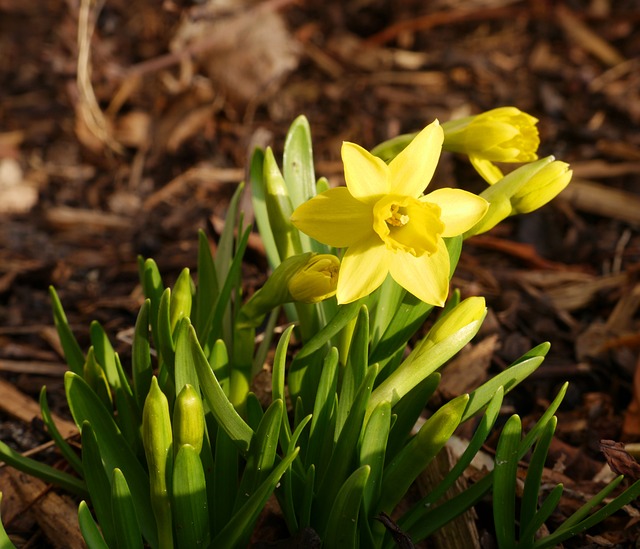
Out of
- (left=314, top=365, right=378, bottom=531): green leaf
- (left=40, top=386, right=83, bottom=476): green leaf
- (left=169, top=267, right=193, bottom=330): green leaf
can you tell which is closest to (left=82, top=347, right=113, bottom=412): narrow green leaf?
(left=40, top=386, right=83, bottom=476): green leaf

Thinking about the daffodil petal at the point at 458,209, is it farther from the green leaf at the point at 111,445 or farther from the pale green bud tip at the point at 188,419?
the green leaf at the point at 111,445

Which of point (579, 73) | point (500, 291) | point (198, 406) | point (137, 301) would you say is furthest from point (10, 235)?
point (579, 73)

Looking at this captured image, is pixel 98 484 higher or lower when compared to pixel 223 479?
higher

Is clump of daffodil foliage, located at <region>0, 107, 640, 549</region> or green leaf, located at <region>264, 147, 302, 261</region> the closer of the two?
clump of daffodil foliage, located at <region>0, 107, 640, 549</region>

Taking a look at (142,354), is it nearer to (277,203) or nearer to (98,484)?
(98,484)

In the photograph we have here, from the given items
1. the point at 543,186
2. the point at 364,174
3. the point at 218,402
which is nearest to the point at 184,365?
the point at 218,402

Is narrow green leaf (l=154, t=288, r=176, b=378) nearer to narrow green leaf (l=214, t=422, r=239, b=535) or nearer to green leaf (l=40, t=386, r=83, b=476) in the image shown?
narrow green leaf (l=214, t=422, r=239, b=535)
